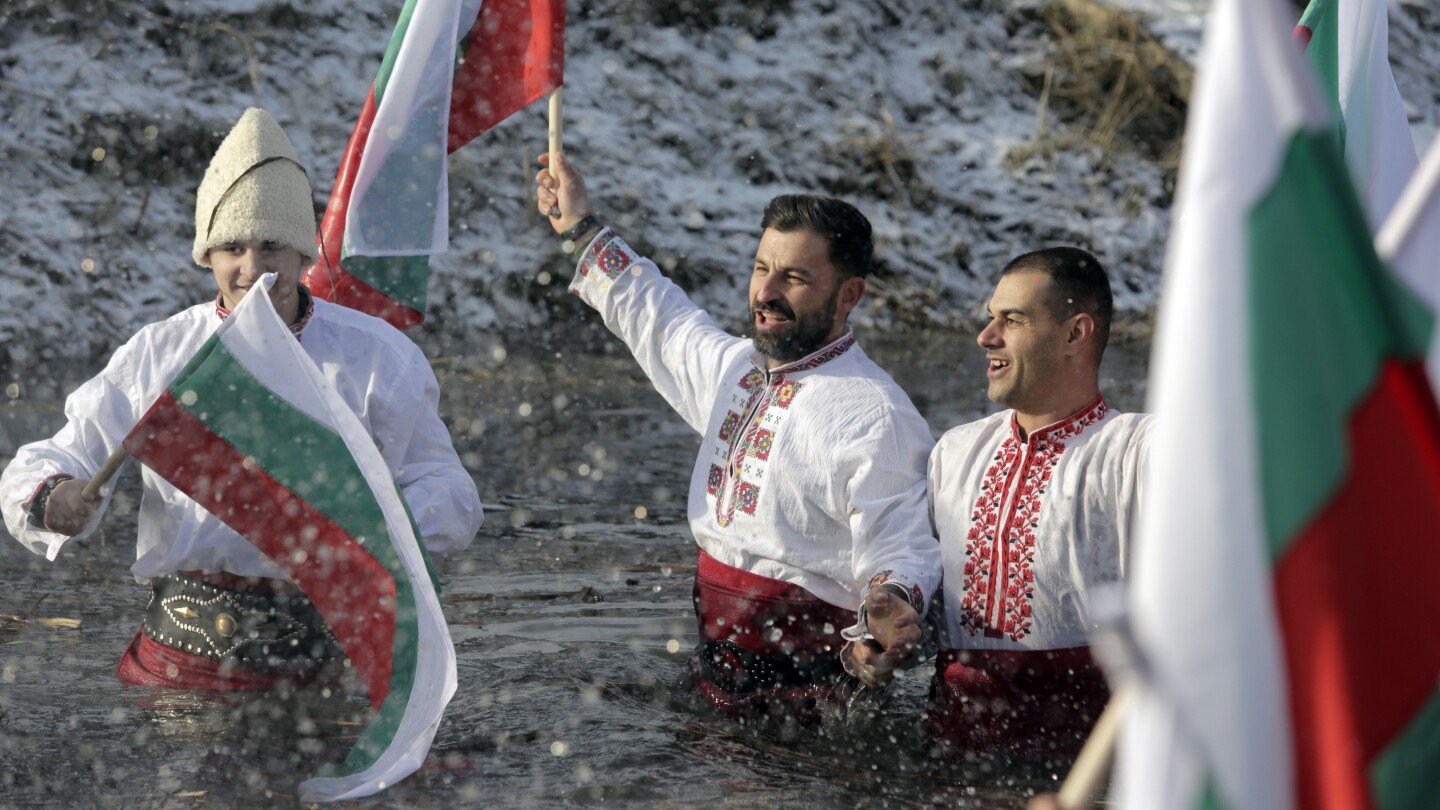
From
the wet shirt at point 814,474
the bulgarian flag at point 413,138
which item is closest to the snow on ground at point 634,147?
the bulgarian flag at point 413,138

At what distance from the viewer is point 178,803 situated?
13.1 feet

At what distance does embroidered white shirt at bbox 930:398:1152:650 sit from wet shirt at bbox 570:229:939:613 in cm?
13

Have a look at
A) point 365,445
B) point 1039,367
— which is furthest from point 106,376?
point 1039,367

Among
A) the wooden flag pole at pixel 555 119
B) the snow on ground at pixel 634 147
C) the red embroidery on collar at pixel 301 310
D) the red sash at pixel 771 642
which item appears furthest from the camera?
the snow on ground at pixel 634 147

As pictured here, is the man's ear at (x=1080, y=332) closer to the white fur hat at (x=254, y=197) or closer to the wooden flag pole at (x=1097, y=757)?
the white fur hat at (x=254, y=197)

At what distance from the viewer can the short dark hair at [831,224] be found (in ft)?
15.4

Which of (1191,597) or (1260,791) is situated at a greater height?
(1191,597)

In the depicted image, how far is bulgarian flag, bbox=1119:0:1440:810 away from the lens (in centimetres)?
177

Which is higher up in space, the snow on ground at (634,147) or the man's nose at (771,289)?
the snow on ground at (634,147)

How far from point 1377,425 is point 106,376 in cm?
351

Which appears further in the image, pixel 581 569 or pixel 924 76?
pixel 924 76

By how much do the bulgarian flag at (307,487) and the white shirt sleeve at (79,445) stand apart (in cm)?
49

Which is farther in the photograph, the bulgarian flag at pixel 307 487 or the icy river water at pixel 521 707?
the icy river water at pixel 521 707

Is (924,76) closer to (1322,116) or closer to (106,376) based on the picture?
(106,376)
